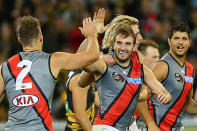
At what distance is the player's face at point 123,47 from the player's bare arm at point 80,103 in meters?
1.07

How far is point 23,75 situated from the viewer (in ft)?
17.8

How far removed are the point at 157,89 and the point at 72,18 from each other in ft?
23.1

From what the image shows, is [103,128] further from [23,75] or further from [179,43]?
[179,43]

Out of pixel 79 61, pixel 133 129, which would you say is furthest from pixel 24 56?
pixel 133 129

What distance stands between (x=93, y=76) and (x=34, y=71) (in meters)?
0.76

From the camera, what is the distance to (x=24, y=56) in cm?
555

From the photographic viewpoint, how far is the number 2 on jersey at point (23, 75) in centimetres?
538

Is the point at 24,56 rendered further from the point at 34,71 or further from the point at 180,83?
the point at 180,83

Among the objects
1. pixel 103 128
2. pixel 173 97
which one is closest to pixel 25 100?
pixel 103 128

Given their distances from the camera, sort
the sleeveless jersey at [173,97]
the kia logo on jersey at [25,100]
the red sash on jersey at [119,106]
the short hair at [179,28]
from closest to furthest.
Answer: the kia logo on jersey at [25,100] < the red sash on jersey at [119,106] < the sleeveless jersey at [173,97] < the short hair at [179,28]

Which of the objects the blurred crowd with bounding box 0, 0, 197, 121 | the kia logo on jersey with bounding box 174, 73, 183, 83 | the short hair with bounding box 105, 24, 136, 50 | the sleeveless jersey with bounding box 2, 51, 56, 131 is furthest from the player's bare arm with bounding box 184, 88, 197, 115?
the blurred crowd with bounding box 0, 0, 197, 121

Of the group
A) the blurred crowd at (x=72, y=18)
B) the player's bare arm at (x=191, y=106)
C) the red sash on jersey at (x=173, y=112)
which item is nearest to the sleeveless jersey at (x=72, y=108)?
the red sash on jersey at (x=173, y=112)

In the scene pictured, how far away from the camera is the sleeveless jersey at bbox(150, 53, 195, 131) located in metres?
6.71

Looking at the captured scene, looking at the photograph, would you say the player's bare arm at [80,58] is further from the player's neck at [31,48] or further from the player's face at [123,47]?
the player's face at [123,47]
